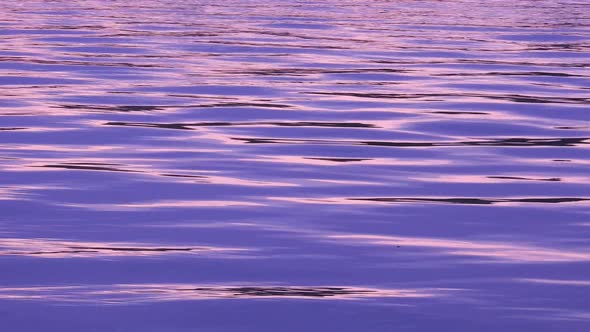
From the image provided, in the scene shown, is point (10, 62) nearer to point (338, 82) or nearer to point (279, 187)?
point (338, 82)

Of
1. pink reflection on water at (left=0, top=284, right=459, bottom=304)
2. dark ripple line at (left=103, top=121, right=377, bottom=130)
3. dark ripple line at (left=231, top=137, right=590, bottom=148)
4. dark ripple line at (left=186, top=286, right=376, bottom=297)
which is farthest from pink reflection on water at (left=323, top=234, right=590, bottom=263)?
dark ripple line at (left=103, top=121, right=377, bottom=130)

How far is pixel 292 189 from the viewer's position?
786cm

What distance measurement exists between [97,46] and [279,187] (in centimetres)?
895

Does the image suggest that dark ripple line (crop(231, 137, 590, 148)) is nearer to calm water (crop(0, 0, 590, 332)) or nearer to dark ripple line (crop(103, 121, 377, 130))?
calm water (crop(0, 0, 590, 332))

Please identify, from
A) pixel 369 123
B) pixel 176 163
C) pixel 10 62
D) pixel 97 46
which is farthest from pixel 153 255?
pixel 97 46

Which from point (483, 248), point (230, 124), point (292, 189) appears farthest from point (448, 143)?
point (483, 248)

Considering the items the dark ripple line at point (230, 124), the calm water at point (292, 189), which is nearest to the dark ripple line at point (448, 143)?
the calm water at point (292, 189)

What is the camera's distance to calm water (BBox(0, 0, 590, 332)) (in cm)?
549

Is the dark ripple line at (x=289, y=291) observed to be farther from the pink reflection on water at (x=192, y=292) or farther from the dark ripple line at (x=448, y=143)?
the dark ripple line at (x=448, y=143)

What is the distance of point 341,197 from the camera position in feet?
24.9

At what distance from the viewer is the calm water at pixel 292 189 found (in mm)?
5488

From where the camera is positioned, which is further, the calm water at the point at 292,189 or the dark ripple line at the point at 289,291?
the dark ripple line at the point at 289,291

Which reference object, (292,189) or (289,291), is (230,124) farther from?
(289,291)

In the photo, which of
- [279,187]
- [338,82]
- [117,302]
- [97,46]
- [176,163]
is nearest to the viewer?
[117,302]
